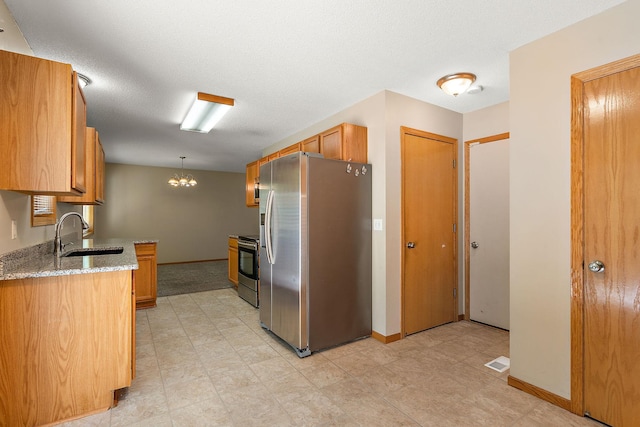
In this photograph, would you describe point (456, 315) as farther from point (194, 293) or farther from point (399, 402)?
point (194, 293)

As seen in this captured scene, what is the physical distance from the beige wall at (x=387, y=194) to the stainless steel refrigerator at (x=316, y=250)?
103mm

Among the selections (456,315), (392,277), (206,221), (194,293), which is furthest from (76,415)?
(206,221)

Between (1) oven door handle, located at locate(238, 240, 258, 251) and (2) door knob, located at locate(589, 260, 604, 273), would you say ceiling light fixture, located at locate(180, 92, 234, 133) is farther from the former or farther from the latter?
(2) door knob, located at locate(589, 260, 604, 273)

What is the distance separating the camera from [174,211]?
829 centimetres

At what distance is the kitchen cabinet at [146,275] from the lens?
13.8ft

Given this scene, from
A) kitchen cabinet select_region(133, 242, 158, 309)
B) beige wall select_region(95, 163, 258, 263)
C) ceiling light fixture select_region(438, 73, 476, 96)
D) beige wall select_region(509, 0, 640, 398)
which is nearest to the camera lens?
beige wall select_region(509, 0, 640, 398)

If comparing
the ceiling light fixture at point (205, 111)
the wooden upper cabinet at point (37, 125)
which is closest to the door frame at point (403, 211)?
the ceiling light fixture at point (205, 111)

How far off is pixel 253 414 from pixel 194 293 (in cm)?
353

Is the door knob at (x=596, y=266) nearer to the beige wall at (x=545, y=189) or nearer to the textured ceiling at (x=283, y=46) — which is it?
the beige wall at (x=545, y=189)

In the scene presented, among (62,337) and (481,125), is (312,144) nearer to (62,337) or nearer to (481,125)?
(481,125)

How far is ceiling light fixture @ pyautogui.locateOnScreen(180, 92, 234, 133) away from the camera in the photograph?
3.29 m

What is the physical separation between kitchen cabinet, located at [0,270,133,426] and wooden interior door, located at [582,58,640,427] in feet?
9.73

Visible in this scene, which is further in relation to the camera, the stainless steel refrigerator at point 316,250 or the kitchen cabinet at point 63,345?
the stainless steel refrigerator at point 316,250

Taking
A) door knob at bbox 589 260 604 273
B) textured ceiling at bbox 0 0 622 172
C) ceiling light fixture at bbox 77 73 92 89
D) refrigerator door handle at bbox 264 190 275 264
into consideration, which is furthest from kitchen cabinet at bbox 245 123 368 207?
ceiling light fixture at bbox 77 73 92 89
